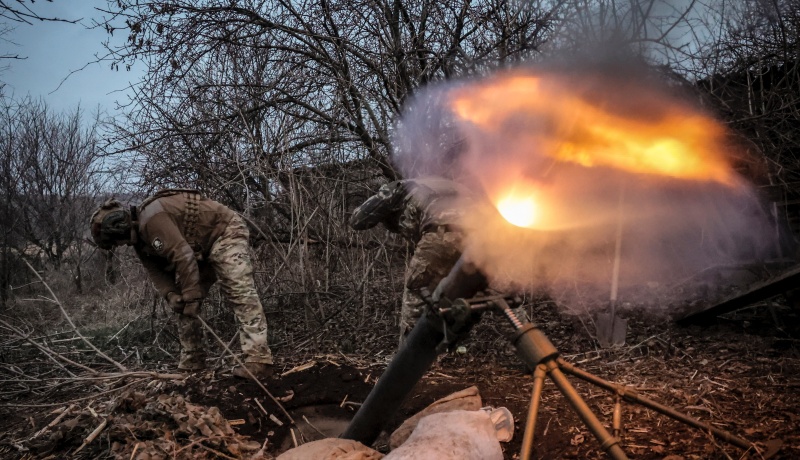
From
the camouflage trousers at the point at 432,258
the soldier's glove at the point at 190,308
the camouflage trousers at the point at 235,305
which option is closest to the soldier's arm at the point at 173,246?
the soldier's glove at the point at 190,308

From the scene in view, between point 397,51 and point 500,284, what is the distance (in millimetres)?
4635

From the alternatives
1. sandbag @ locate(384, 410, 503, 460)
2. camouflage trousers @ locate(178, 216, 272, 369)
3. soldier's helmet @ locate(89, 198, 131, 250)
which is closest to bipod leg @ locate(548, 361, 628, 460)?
sandbag @ locate(384, 410, 503, 460)

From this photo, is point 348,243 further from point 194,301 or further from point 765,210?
point 765,210

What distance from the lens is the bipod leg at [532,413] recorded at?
174 centimetres

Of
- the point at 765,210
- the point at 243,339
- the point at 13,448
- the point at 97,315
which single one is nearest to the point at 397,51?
the point at 243,339

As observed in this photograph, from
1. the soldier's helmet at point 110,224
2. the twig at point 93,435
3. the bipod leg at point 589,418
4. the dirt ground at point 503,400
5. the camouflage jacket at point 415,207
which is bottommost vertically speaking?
the dirt ground at point 503,400

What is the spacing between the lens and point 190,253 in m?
5.05

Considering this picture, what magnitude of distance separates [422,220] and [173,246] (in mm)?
2275

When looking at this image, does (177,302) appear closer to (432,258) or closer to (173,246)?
(173,246)

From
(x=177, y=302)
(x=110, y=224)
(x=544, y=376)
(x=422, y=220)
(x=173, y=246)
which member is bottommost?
(x=544, y=376)

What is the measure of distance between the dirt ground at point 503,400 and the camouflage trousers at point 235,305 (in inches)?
14.7

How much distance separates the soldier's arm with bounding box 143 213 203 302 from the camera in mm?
5016

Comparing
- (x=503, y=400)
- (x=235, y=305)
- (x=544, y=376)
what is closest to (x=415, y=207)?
(x=503, y=400)

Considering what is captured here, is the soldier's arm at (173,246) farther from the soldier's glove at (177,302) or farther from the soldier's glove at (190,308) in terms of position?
the soldier's glove at (177,302)
